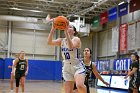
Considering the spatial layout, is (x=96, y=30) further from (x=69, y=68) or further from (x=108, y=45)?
(x=69, y=68)

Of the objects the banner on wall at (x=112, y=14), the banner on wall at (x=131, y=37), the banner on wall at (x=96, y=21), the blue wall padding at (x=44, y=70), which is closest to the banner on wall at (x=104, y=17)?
the banner on wall at (x=112, y=14)

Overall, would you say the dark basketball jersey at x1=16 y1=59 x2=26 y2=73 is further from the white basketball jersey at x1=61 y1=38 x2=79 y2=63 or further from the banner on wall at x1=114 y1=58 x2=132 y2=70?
the banner on wall at x1=114 y1=58 x2=132 y2=70

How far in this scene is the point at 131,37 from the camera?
65.3ft

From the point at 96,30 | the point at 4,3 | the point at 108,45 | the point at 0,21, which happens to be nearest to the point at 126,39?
the point at 108,45

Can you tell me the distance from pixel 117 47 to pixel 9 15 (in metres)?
10.7

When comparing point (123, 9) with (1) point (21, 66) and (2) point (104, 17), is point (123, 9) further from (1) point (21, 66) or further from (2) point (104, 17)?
(1) point (21, 66)

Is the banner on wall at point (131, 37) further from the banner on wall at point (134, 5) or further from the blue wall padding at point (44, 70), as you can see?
the blue wall padding at point (44, 70)

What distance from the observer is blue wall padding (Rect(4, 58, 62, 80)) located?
27234 mm

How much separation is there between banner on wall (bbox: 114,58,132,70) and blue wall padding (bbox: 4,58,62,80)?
905cm

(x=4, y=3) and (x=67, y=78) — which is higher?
(x=4, y=3)

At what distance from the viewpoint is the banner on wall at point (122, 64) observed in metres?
18.2

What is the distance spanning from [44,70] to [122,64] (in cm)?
1071

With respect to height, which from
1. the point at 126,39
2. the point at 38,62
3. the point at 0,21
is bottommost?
the point at 38,62

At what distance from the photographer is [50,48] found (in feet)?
96.1
